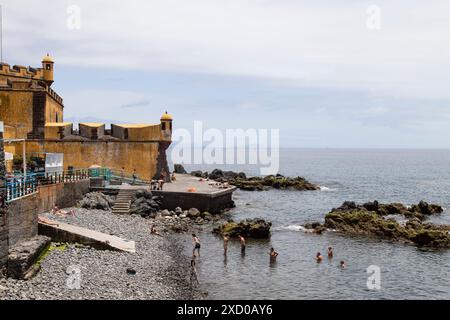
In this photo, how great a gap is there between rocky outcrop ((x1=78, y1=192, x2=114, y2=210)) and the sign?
286 cm

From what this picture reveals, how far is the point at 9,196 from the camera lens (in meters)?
18.2

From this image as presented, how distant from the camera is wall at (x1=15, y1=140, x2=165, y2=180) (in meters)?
39.6

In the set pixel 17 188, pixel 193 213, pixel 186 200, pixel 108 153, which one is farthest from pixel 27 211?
pixel 108 153

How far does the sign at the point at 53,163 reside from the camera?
3109cm

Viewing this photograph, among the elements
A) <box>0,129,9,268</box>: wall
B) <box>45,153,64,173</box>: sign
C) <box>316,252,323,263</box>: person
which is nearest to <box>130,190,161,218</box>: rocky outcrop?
<box>45,153,64,173</box>: sign

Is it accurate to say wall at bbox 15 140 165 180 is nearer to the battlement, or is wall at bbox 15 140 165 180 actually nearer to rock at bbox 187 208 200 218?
rock at bbox 187 208 200 218

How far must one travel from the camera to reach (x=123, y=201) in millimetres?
37125

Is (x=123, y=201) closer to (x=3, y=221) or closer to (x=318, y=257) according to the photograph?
(x=318, y=257)

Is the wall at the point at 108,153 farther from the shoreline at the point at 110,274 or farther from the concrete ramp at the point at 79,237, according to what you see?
the concrete ramp at the point at 79,237

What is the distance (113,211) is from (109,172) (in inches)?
239

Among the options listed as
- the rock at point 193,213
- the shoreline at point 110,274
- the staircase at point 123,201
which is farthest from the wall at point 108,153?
the shoreline at point 110,274

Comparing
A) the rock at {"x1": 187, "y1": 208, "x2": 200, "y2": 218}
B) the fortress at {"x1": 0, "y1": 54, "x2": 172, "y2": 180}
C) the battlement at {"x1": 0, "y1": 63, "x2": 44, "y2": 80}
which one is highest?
the battlement at {"x1": 0, "y1": 63, "x2": 44, "y2": 80}

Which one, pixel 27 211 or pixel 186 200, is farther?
pixel 186 200

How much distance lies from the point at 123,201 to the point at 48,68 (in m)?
15.9
